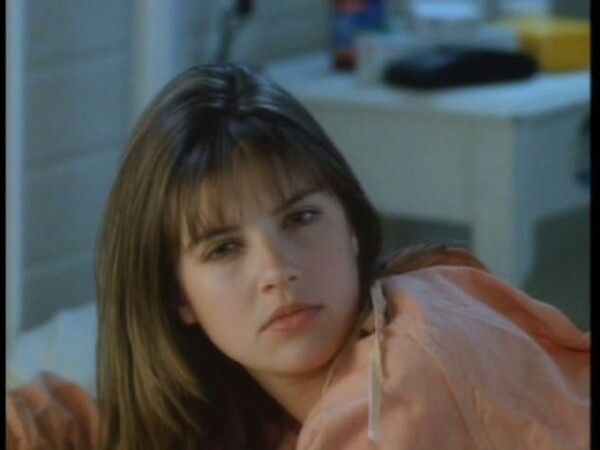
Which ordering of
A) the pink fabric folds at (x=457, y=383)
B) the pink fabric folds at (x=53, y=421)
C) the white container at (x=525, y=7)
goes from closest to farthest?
1. the pink fabric folds at (x=457, y=383)
2. the pink fabric folds at (x=53, y=421)
3. the white container at (x=525, y=7)

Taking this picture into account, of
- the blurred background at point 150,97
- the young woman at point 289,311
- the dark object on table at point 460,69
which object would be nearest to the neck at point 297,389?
the young woman at point 289,311

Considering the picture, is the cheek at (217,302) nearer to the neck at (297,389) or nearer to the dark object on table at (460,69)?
the neck at (297,389)

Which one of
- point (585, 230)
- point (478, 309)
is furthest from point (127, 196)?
point (585, 230)

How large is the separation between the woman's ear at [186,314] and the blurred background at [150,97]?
12 cm

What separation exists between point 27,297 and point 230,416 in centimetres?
29

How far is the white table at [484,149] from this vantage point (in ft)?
3.42

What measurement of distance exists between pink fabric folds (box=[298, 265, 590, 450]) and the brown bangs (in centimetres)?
9

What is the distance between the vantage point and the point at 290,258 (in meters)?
0.71

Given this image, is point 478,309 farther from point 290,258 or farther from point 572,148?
point 572,148

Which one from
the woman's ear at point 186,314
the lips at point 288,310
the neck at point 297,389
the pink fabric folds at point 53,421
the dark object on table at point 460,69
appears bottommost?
the pink fabric folds at point 53,421

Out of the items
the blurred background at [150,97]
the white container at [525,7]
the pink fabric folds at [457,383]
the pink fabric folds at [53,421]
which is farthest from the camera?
the white container at [525,7]

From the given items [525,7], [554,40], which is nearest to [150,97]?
[554,40]

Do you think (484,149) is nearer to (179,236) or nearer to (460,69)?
(460,69)

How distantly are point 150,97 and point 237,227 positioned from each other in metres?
0.25
